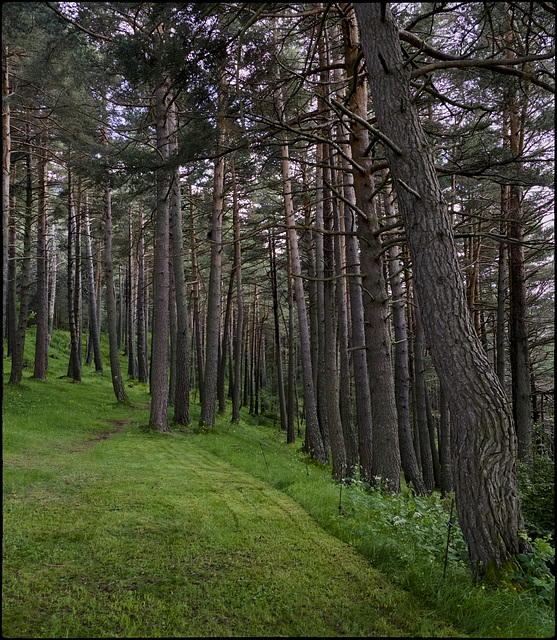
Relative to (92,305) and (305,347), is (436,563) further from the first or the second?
(92,305)

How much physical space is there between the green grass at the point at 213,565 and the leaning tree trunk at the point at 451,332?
1.95 feet

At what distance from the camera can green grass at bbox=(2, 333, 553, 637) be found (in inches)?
106

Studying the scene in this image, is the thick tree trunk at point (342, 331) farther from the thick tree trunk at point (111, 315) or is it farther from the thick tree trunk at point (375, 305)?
the thick tree trunk at point (111, 315)

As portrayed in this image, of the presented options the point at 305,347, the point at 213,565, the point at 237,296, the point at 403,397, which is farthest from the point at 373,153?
the point at 237,296

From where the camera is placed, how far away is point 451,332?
354 cm

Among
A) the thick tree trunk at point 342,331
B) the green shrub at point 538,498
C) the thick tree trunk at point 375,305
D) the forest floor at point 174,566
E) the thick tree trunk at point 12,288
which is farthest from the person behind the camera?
the thick tree trunk at point 12,288

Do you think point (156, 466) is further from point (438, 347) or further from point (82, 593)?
point (438, 347)

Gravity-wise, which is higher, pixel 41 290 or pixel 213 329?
pixel 41 290

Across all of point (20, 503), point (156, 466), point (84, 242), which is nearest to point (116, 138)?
point (84, 242)

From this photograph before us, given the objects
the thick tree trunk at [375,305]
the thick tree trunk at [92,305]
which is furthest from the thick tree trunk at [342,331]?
the thick tree trunk at [92,305]

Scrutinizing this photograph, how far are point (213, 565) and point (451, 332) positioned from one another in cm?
281

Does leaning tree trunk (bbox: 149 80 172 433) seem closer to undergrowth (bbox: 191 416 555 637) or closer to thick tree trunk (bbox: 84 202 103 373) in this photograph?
undergrowth (bbox: 191 416 555 637)

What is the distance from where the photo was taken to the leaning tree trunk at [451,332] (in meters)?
3.31

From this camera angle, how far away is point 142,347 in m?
23.2
